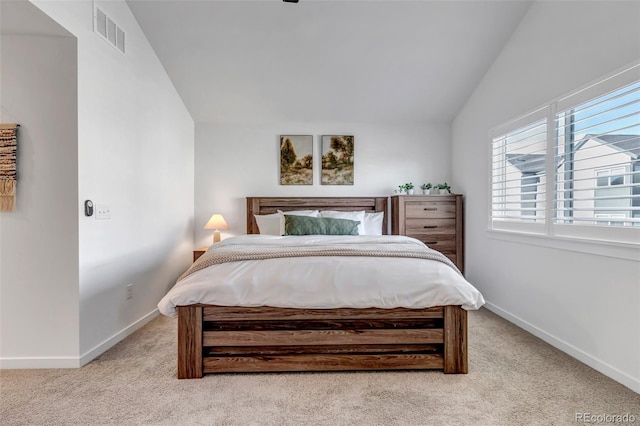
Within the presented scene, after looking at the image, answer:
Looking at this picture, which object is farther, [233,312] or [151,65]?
[151,65]

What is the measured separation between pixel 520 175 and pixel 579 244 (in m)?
0.98

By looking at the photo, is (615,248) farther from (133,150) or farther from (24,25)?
(24,25)

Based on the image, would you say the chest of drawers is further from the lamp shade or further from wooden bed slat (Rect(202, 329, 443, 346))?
the lamp shade

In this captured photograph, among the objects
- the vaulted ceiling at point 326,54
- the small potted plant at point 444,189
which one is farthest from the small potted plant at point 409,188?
the vaulted ceiling at point 326,54

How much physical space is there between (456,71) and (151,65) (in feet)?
10.6

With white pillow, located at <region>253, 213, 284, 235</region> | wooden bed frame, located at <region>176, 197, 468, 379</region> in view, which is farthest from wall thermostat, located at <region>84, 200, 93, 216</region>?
white pillow, located at <region>253, 213, 284, 235</region>

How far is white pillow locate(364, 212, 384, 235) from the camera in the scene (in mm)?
4055

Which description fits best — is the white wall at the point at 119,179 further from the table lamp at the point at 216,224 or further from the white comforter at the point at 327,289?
the white comforter at the point at 327,289

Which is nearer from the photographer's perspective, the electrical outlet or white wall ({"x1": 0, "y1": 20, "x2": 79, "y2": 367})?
white wall ({"x1": 0, "y1": 20, "x2": 79, "y2": 367})

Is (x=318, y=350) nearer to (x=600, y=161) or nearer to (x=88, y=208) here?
(x=88, y=208)

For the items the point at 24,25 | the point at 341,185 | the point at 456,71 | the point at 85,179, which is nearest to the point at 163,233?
the point at 85,179

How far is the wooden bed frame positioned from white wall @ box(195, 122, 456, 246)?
2.47 meters

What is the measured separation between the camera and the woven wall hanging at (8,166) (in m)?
2.23

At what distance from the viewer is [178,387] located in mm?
2016
